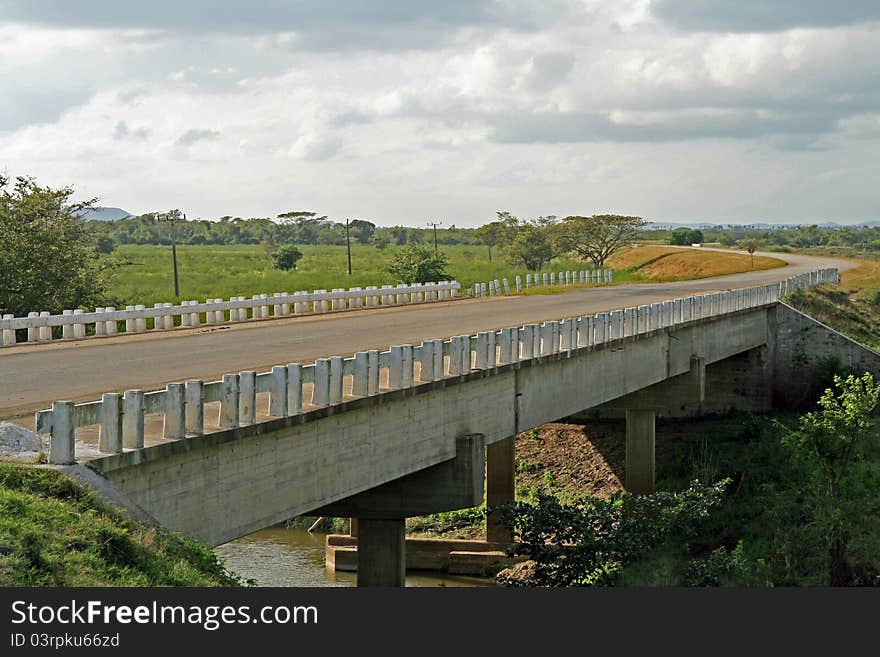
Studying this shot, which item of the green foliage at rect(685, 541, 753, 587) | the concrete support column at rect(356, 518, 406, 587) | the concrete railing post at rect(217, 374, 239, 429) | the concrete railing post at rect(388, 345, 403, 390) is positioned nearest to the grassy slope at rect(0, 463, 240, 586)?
the concrete railing post at rect(217, 374, 239, 429)

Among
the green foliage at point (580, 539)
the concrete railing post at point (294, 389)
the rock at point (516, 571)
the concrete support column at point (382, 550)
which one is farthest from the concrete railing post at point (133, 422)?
the rock at point (516, 571)

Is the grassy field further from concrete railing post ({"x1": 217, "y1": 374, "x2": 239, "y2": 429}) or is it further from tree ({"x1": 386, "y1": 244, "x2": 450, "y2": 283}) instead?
concrete railing post ({"x1": 217, "y1": 374, "x2": 239, "y2": 429})

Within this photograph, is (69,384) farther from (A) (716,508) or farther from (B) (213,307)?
(A) (716,508)

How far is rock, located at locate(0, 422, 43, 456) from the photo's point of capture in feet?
45.1

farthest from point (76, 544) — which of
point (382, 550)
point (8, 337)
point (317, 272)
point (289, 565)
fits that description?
point (317, 272)

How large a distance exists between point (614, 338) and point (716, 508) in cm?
794

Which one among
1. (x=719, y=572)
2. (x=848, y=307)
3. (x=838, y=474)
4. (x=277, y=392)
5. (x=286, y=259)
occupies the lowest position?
(x=719, y=572)

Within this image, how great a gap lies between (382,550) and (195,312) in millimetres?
14472

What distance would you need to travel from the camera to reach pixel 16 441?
45.4 ft

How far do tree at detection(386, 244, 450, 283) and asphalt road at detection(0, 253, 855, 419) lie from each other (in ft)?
89.4

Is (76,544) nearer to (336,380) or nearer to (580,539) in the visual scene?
(336,380)

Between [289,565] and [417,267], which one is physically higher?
[417,267]

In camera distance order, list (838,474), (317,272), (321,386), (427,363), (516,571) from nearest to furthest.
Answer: (321,386)
(427,363)
(838,474)
(516,571)
(317,272)

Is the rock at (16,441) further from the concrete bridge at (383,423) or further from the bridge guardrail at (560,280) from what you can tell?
the bridge guardrail at (560,280)
